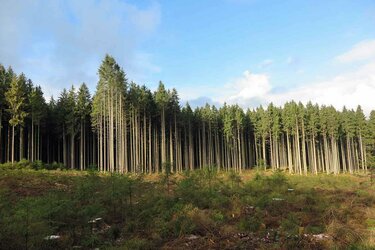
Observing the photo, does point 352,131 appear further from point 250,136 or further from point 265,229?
point 265,229

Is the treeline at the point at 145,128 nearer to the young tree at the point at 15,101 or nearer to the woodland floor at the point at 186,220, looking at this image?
the young tree at the point at 15,101

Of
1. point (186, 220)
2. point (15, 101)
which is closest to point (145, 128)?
point (15, 101)

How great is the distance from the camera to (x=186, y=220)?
12859 mm

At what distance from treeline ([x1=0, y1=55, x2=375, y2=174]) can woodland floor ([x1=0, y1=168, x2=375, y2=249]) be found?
20381 millimetres

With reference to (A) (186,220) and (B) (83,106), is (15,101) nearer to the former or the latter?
(B) (83,106)

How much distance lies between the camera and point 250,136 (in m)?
82.5

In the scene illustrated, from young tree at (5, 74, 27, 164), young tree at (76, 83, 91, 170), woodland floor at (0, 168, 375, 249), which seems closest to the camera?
woodland floor at (0, 168, 375, 249)

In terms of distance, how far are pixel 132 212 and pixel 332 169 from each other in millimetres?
70965

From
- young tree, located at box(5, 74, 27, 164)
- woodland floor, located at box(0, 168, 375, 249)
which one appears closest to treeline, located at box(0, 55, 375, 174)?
young tree, located at box(5, 74, 27, 164)

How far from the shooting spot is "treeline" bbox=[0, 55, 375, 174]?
149 ft

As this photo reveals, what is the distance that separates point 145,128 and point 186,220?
4227 centimetres

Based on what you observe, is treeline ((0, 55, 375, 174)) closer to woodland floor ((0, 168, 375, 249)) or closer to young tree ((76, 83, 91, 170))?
young tree ((76, 83, 91, 170))

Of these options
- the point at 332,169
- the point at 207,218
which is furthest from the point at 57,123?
the point at 332,169

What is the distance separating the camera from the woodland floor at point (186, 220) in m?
10.3
